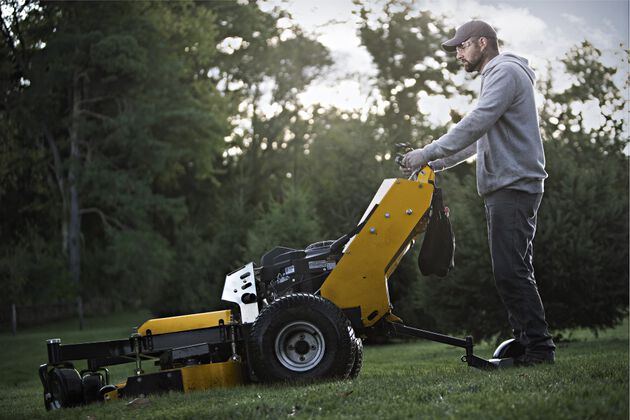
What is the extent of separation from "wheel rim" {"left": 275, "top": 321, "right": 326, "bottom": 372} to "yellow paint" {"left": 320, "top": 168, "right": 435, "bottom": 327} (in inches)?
13.9

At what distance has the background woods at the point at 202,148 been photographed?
57.9 ft

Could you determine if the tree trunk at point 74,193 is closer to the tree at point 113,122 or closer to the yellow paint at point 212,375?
the tree at point 113,122

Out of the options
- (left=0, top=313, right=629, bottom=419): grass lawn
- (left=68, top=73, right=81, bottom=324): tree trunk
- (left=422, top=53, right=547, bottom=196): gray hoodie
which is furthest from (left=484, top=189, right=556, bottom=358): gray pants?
(left=68, top=73, right=81, bottom=324): tree trunk

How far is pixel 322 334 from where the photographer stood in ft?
19.6

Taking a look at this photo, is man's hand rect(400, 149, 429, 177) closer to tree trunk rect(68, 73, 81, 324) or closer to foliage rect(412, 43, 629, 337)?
foliage rect(412, 43, 629, 337)

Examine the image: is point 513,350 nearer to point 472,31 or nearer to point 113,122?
point 472,31

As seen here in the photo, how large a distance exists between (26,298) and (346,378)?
23.1 m

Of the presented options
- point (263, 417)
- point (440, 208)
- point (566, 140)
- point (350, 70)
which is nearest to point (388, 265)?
point (440, 208)

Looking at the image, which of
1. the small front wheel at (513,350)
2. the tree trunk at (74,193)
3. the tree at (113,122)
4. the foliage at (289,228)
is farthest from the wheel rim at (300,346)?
the tree trunk at (74,193)

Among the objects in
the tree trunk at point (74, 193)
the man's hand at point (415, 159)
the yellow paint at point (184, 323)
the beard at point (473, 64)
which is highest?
the tree trunk at point (74, 193)

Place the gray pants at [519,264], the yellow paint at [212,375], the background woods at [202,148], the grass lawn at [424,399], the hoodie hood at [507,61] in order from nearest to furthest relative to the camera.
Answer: the grass lawn at [424,399] < the gray pants at [519,264] < the hoodie hood at [507,61] < the yellow paint at [212,375] < the background woods at [202,148]

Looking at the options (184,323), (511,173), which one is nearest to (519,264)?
(511,173)

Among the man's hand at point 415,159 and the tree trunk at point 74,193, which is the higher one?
the tree trunk at point 74,193

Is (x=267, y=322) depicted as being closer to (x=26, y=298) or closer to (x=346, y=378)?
(x=346, y=378)
